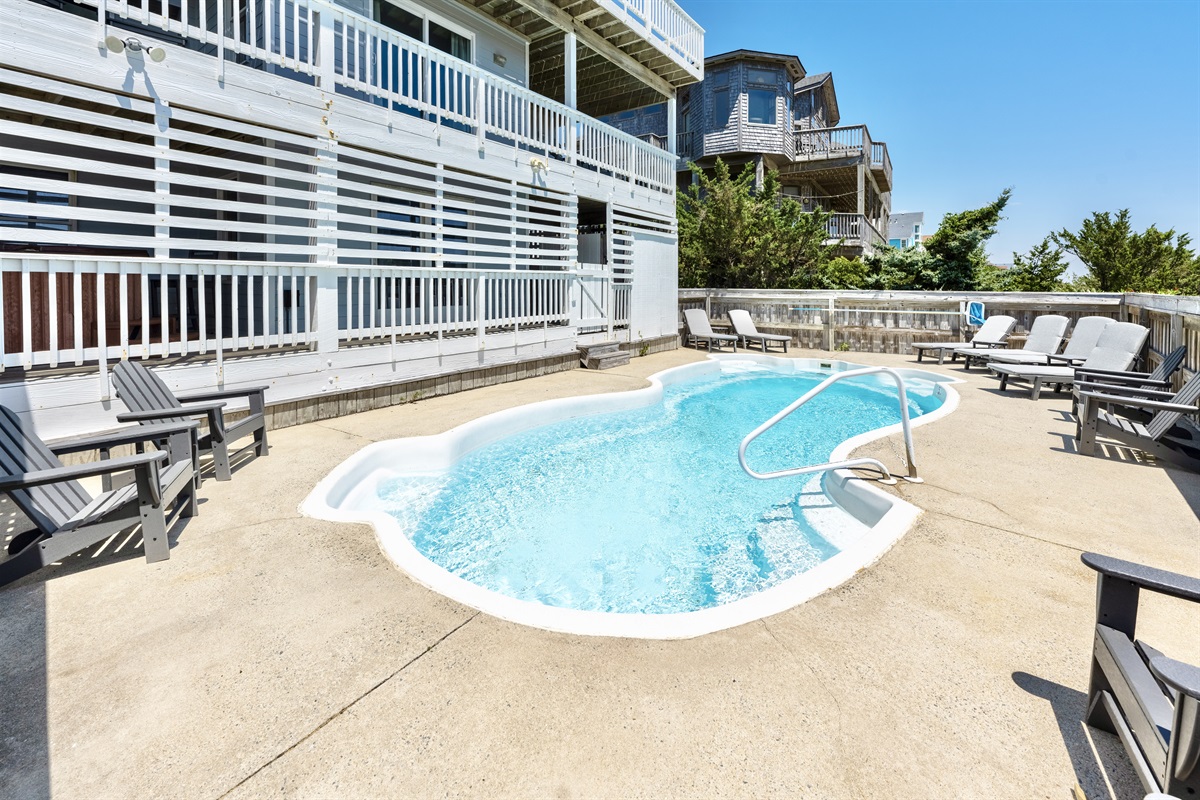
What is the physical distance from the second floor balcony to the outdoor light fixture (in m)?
23.3

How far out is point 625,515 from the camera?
15.2 ft

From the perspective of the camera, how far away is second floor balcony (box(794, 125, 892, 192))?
2270cm

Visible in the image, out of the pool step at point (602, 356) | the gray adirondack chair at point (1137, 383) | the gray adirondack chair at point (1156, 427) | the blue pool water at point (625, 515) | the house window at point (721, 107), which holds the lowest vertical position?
the blue pool water at point (625, 515)

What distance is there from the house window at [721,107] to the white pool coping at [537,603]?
753 inches

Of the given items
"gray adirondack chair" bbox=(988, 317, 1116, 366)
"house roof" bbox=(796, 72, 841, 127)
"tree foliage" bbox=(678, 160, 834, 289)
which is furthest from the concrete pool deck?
"house roof" bbox=(796, 72, 841, 127)

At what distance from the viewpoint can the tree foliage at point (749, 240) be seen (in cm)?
1597

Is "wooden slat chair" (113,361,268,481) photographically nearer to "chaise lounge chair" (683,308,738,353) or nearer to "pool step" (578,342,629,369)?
"pool step" (578,342,629,369)

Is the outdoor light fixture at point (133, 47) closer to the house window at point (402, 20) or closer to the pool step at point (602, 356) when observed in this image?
the house window at point (402, 20)

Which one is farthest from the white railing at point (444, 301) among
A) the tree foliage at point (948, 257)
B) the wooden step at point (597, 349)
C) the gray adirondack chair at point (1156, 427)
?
the tree foliage at point (948, 257)

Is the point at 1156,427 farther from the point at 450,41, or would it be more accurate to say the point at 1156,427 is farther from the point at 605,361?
the point at 450,41

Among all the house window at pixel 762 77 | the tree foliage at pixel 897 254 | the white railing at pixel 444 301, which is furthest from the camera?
the house window at pixel 762 77

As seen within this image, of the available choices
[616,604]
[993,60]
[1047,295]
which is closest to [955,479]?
[616,604]

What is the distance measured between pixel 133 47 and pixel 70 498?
4.25m

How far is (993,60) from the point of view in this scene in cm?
2370
